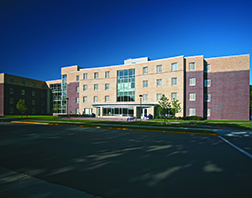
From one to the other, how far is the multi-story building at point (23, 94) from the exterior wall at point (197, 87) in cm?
4883

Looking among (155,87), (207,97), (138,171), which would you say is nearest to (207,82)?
(207,97)

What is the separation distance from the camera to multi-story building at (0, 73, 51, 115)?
1880 inches

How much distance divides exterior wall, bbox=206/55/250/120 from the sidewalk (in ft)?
119

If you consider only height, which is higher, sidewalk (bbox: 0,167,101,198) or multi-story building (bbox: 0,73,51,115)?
multi-story building (bbox: 0,73,51,115)

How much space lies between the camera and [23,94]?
53062mm

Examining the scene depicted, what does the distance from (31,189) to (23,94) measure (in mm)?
58178

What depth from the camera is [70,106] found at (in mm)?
49781

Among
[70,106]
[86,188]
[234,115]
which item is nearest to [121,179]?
[86,188]

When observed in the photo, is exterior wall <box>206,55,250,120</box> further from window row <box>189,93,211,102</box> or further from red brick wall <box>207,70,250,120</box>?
window row <box>189,93,211,102</box>

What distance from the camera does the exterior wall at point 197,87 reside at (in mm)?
34312

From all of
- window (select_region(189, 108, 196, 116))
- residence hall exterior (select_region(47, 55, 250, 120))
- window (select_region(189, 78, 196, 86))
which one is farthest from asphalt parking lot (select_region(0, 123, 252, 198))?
window (select_region(189, 78, 196, 86))

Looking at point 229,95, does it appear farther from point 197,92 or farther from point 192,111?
point 192,111

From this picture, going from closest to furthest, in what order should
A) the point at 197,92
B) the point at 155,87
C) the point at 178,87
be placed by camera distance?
1. the point at 197,92
2. the point at 178,87
3. the point at 155,87

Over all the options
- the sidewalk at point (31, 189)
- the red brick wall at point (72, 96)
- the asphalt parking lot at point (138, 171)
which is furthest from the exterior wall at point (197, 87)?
the sidewalk at point (31, 189)
